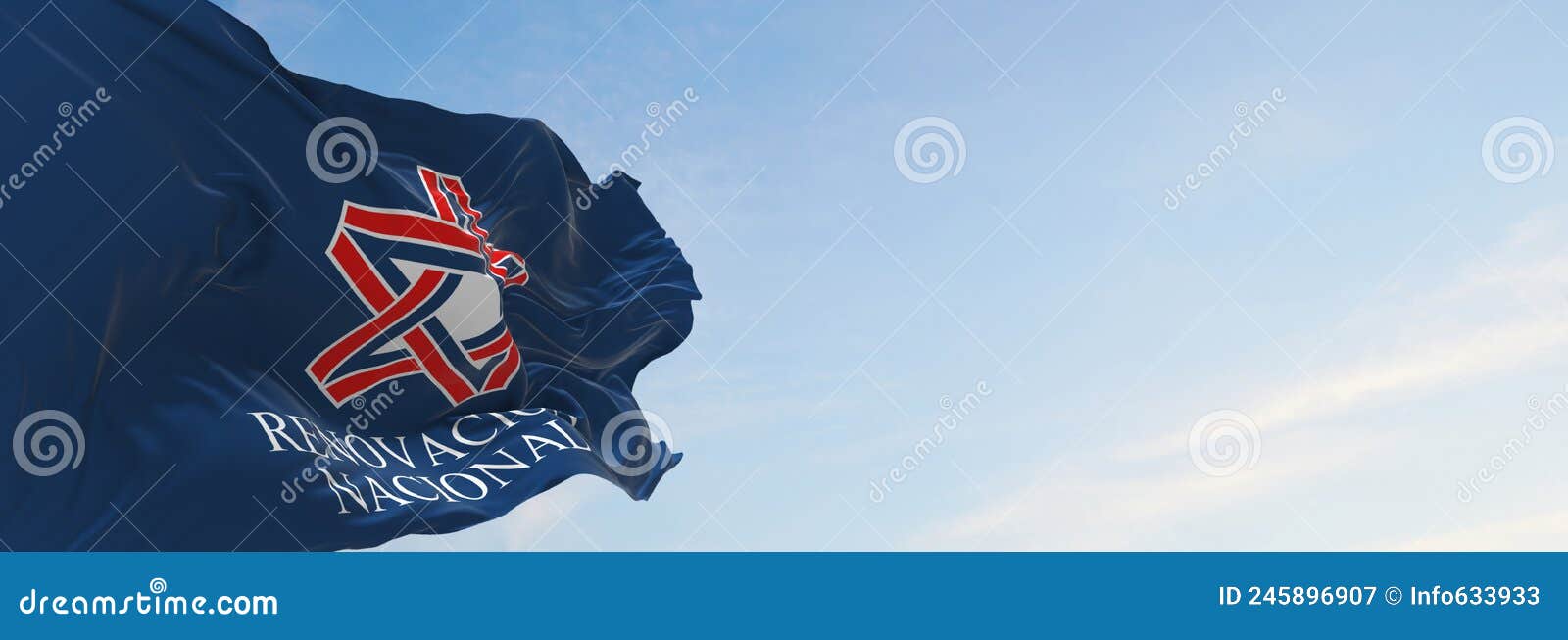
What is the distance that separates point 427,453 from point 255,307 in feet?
7.11

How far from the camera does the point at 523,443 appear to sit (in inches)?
488

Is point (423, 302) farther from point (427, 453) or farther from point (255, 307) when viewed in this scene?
point (255, 307)

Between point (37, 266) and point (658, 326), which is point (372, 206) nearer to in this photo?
point (37, 266)

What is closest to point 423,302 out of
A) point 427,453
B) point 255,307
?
point 427,453

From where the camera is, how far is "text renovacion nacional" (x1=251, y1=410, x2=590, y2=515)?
10172 mm

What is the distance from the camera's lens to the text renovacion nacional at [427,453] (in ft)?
33.4

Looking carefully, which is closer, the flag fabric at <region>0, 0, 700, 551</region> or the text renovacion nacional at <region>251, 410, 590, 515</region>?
the flag fabric at <region>0, 0, 700, 551</region>

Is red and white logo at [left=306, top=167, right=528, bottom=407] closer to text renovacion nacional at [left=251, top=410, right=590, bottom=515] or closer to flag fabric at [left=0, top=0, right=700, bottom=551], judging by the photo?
flag fabric at [left=0, top=0, right=700, bottom=551]

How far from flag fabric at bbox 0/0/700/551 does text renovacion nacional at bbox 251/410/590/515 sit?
3 centimetres

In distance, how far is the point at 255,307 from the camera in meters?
10.4

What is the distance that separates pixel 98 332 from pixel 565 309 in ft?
19.4

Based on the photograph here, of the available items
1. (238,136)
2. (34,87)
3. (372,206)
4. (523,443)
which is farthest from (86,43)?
(523,443)

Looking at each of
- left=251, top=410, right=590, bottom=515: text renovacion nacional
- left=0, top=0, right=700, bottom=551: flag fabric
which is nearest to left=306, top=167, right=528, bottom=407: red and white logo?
left=0, top=0, right=700, bottom=551: flag fabric

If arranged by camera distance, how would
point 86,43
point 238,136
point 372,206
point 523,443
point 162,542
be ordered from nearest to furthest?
point 162,542 < point 86,43 < point 238,136 < point 372,206 < point 523,443
